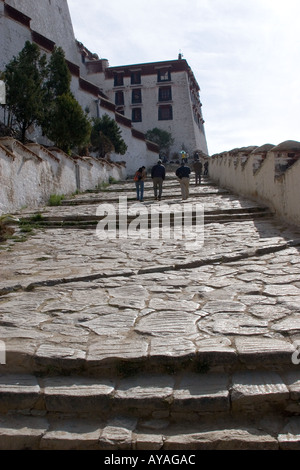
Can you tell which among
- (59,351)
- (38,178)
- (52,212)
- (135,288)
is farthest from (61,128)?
(59,351)

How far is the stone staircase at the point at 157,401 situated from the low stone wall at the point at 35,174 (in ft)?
27.1

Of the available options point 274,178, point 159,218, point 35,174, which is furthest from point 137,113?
point 274,178

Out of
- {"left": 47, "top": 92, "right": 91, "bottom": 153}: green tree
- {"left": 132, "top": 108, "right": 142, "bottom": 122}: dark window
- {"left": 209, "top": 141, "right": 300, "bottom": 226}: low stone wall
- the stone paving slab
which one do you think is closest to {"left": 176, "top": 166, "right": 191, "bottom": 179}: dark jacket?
{"left": 209, "top": 141, "right": 300, "bottom": 226}: low stone wall

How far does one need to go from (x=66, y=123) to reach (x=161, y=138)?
101 feet

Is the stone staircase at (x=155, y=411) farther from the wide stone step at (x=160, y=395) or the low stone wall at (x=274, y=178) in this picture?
the low stone wall at (x=274, y=178)

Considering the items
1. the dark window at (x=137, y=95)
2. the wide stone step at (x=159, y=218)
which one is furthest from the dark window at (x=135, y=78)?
the wide stone step at (x=159, y=218)

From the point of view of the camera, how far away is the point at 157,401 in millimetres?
2795

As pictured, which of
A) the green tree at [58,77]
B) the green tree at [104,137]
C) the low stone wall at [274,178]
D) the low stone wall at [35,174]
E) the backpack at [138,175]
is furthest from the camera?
the green tree at [104,137]

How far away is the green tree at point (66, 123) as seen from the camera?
1753 centimetres

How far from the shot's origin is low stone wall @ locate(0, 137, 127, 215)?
36.0 ft

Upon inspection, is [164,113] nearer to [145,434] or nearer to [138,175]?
[138,175]

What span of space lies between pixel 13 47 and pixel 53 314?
69.9 feet

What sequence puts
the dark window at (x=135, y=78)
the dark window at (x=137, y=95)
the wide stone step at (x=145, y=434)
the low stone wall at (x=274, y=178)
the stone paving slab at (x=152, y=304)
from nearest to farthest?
the wide stone step at (x=145, y=434) → the stone paving slab at (x=152, y=304) → the low stone wall at (x=274, y=178) → the dark window at (x=135, y=78) → the dark window at (x=137, y=95)

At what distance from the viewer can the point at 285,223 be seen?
8.82 metres
